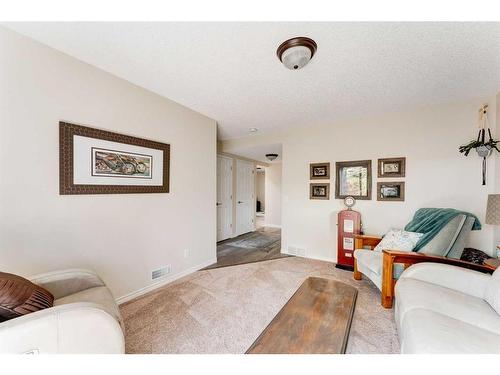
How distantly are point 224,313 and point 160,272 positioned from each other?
104 cm

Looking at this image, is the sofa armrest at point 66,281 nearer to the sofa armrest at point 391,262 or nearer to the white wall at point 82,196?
the white wall at point 82,196

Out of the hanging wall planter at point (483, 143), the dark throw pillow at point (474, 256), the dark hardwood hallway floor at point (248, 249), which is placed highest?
the hanging wall planter at point (483, 143)

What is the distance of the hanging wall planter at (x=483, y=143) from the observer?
2.24 meters

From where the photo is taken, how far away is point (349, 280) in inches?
102

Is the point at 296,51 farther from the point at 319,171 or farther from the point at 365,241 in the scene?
the point at 365,241

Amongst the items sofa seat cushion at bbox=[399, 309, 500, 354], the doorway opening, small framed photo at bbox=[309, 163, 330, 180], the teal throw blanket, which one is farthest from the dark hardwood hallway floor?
sofa seat cushion at bbox=[399, 309, 500, 354]

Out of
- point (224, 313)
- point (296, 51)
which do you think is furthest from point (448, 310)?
point (296, 51)

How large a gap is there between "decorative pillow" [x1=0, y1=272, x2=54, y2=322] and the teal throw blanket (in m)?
3.15

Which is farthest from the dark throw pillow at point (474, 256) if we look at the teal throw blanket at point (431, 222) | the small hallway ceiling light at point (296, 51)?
the small hallway ceiling light at point (296, 51)

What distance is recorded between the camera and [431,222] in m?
2.23

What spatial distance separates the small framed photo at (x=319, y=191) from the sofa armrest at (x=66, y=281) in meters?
3.07
